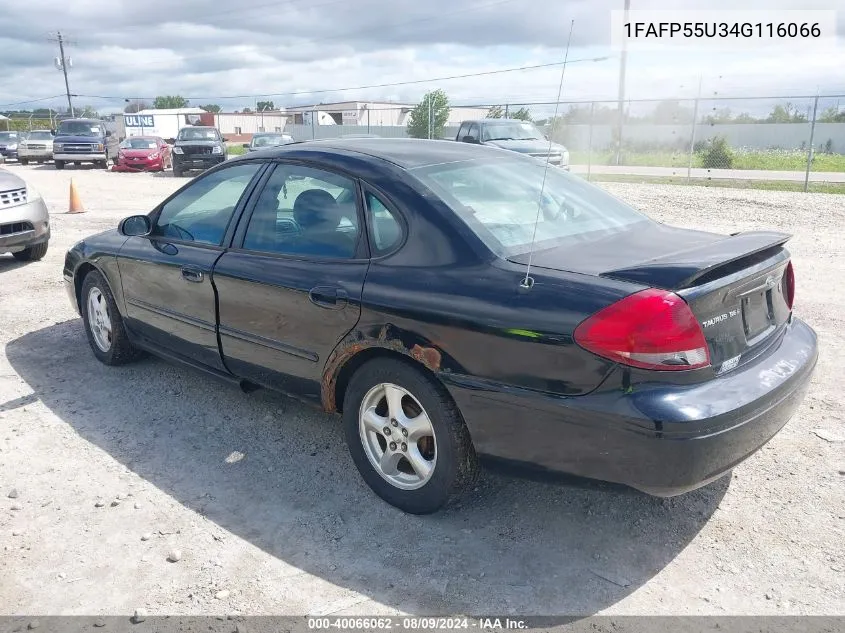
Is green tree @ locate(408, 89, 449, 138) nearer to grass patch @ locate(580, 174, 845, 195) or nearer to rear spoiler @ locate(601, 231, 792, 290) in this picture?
grass patch @ locate(580, 174, 845, 195)

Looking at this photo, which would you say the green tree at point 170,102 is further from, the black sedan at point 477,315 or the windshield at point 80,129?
the black sedan at point 477,315

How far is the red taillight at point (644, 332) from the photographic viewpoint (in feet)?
8.23

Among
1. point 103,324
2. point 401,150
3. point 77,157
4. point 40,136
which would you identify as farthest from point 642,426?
point 40,136

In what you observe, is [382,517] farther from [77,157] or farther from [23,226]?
[77,157]

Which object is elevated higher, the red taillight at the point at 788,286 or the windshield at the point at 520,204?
the windshield at the point at 520,204

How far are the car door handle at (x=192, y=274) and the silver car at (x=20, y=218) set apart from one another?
5.14 m

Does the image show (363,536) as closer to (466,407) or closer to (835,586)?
(466,407)

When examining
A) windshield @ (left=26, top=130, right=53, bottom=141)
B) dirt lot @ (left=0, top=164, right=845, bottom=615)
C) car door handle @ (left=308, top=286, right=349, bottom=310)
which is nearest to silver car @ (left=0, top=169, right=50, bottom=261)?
dirt lot @ (left=0, top=164, right=845, bottom=615)

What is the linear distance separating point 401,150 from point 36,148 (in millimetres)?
33903

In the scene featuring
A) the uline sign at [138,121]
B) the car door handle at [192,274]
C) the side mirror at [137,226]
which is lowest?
the car door handle at [192,274]

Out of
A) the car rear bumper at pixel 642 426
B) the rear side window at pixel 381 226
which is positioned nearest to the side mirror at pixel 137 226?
the rear side window at pixel 381 226

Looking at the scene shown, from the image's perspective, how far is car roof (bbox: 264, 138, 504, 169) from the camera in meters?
3.54

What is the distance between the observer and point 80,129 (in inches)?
1124

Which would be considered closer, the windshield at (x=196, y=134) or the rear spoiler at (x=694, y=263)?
the rear spoiler at (x=694, y=263)
